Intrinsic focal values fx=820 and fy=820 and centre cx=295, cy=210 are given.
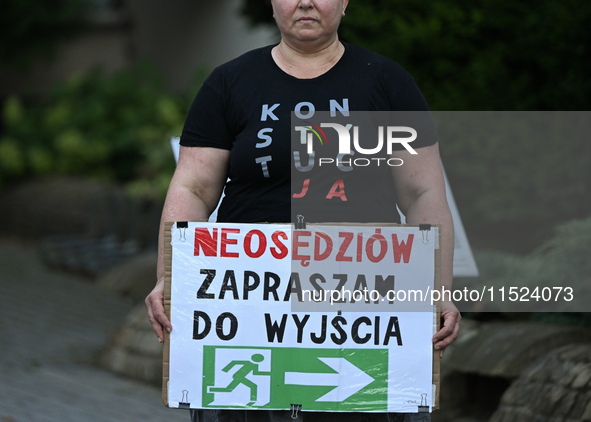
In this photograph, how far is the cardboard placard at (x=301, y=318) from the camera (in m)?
2.50

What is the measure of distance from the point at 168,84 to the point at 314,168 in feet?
41.3

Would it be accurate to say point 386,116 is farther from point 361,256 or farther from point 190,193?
point 190,193

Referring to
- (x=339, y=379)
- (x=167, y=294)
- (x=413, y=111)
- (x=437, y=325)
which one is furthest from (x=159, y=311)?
(x=413, y=111)

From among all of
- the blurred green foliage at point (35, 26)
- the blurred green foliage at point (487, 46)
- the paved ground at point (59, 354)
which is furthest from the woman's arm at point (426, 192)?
the blurred green foliage at point (35, 26)

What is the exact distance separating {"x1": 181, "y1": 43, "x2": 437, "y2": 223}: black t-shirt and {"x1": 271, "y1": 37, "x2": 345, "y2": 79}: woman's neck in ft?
0.08

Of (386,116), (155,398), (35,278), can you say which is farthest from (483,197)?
(35,278)

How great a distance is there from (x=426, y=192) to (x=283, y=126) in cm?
51

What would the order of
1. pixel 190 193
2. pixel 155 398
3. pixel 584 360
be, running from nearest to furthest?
pixel 190 193
pixel 584 360
pixel 155 398

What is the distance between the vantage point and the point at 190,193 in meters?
2.74

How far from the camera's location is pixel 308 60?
2682 mm

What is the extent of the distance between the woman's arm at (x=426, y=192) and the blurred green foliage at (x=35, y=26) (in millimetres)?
11906

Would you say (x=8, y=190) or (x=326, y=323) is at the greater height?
(x=8, y=190)

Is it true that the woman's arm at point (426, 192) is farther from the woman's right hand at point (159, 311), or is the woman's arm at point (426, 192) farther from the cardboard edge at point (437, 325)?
the woman's right hand at point (159, 311)

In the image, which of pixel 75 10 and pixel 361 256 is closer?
pixel 361 256
